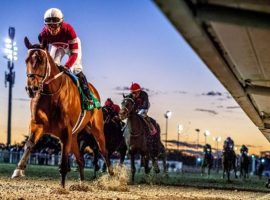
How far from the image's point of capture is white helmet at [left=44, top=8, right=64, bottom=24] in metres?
11.3

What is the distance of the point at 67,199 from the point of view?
8938 mm

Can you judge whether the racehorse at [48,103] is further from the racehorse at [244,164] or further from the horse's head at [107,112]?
the racehorse at [244,164]

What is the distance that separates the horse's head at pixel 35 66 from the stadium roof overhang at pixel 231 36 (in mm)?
3994

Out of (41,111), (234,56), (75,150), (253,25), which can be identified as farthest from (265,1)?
(75,150)

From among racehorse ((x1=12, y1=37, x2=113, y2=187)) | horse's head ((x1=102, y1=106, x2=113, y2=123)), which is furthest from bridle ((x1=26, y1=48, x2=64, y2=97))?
horse's head ((x1=102, y1=106, x2=113, y2=123))

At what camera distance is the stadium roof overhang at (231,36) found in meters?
3.39

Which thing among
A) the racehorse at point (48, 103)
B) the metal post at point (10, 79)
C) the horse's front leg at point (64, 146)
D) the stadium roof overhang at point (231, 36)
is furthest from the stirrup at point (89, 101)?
the metal post at point (10, 79)

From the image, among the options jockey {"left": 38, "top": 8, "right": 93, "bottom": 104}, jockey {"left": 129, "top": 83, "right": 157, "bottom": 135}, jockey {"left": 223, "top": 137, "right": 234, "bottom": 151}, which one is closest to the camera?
jockey {"left": 38, "top": 8, "right": 93, "bottom": 104}

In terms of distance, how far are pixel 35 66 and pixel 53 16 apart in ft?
4.89

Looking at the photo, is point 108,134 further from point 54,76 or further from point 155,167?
point 54,76

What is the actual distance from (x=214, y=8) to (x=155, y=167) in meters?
19.3

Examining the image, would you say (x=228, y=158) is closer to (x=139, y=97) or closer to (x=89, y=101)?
(x=139, y=97)

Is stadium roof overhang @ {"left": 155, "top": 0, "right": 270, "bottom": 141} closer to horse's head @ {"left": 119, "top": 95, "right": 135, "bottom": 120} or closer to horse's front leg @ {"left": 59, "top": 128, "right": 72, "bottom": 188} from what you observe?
horse's front leg @ {"left": 59, "top": 128, "right": 72, "bottom": 188}

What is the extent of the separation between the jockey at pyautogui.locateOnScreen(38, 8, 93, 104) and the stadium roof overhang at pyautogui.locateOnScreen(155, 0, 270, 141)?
16.6 feet
